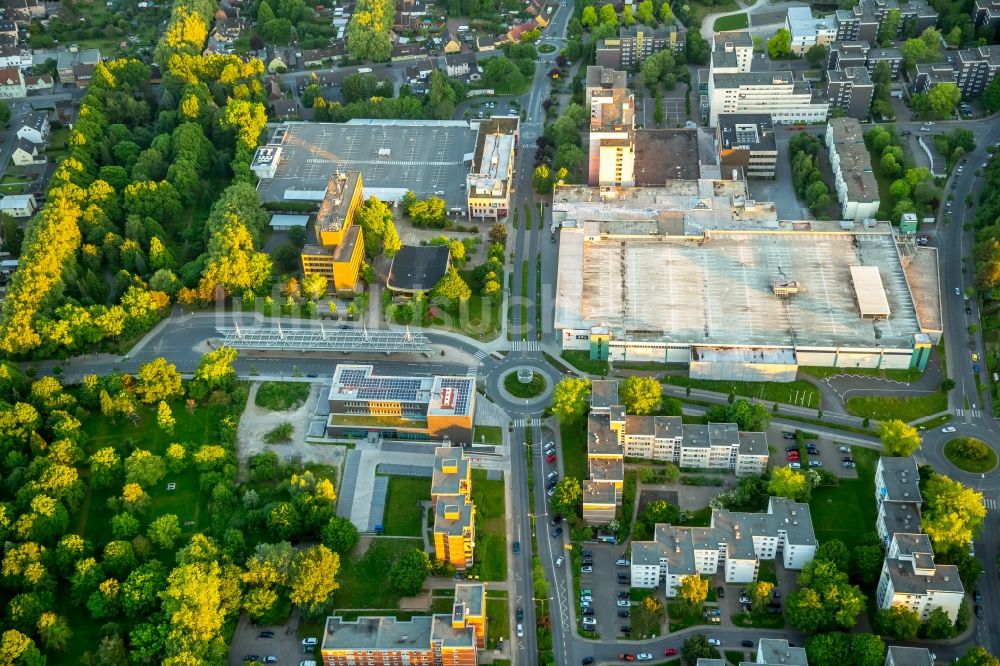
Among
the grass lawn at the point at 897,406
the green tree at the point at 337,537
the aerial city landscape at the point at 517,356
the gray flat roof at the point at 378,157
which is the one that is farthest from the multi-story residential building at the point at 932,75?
the green tree at the point at 337,537

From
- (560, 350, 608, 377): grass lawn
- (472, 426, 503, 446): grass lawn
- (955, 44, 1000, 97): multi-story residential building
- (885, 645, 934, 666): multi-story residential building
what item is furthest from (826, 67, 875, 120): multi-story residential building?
(885, 645, 934, 666): multi-story residential building

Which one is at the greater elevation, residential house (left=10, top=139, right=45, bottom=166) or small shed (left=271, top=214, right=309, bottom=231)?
residential house (left=10, top=139, right=45, bottom=166)

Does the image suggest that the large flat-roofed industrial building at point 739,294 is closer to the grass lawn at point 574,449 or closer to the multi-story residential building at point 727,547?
the grass lawn at point 574,449

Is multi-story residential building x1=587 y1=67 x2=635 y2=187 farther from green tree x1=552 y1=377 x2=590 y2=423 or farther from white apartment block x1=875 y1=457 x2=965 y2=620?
white apartment block x1=875 y1=457 x2=965 y2=620

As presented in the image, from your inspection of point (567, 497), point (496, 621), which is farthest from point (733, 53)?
point (496, 621)

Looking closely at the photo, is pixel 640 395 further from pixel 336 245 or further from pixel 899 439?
pixel 336 245

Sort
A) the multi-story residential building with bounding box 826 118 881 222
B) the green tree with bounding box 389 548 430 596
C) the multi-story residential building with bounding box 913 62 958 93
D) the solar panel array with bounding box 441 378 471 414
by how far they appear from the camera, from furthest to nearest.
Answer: the multi-story residential building with bounding box 913 62 958 93 → the multi-story residential building with bounding box 826 118 881 222 → the solar panel array with bounding box 441 378 471 414 → the green tree with bounding box 389 548 430 596
